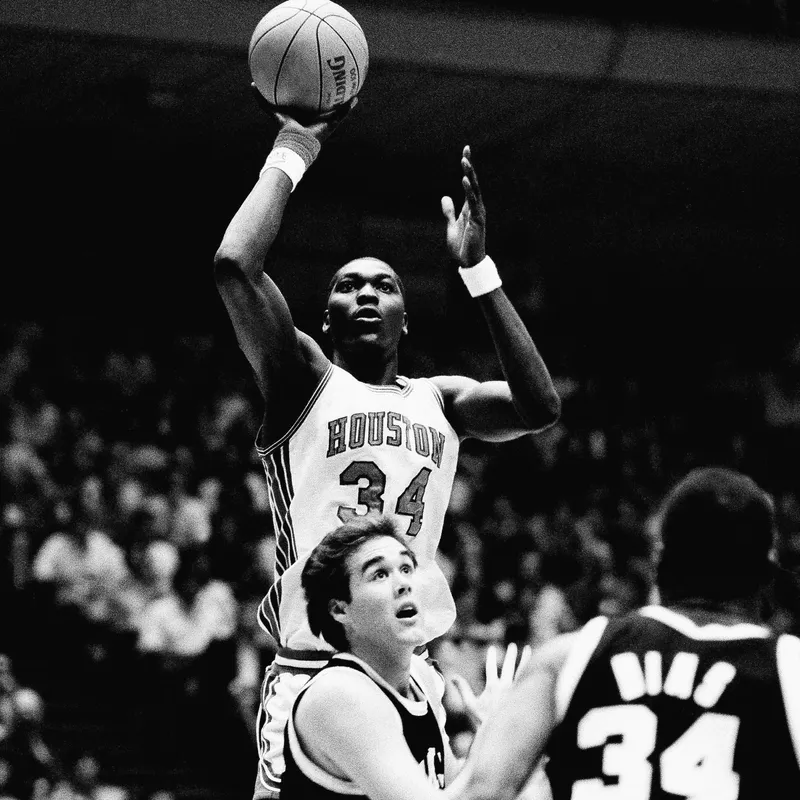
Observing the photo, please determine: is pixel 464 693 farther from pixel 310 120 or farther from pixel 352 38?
pixel 352 38

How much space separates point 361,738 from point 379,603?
1.62 ft

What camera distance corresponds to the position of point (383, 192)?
17.4 metres

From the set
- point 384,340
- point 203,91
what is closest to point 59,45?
point 203,91

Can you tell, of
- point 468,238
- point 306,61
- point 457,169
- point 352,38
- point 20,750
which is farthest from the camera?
point 457,169

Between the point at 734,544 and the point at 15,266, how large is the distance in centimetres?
1543

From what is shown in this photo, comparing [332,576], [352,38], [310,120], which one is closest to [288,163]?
[310,120]

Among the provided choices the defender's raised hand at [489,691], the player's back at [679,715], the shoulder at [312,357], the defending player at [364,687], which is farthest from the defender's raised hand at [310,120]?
the player's back at [679,715]

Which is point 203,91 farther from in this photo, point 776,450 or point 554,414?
point 554,414

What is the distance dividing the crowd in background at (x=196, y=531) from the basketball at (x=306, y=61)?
7.19 meters

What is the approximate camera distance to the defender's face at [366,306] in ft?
17.4

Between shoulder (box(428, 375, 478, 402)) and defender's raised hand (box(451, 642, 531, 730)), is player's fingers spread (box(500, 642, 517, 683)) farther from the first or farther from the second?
shoulder (box(428, 375, 478, 402))

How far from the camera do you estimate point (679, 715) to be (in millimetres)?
2928

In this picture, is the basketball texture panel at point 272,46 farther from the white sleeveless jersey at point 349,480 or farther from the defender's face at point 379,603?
the defender's face at point 379,603

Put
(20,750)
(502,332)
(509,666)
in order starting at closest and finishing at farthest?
1. (509,666)
2. (502,332)
3. (20,750)
